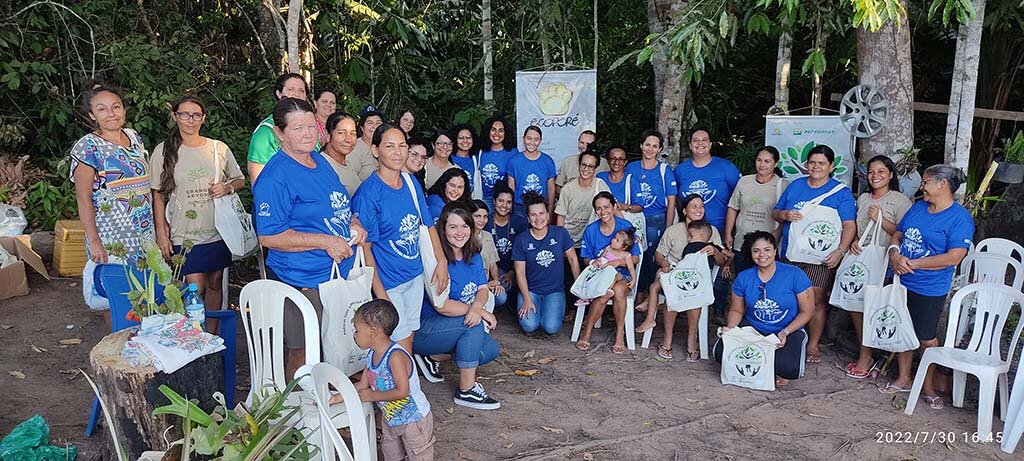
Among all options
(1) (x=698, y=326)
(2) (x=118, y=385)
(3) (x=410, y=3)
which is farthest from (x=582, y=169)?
(3) (x=410, y=3)

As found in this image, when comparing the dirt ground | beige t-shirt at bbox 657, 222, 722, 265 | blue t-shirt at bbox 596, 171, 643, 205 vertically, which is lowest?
the dirt ground

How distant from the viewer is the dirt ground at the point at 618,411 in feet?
11.4

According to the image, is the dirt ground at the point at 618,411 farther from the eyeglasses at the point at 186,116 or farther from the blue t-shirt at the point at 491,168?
the eyeglasses at the point at 186,116

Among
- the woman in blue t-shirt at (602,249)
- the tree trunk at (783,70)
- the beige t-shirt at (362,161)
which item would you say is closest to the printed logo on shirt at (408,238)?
the beige t-shirt at (362,161)

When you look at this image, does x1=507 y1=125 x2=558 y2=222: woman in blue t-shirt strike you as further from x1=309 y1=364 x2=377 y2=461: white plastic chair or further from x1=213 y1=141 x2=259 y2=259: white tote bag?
x1=309 y1=364 x2=377 y2=461: white plastic chair

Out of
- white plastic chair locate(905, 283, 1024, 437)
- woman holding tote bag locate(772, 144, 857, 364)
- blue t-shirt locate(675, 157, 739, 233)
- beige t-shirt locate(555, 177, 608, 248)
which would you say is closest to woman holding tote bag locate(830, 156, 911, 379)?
woman holding tote bag locate(772, 144, 857, 364)

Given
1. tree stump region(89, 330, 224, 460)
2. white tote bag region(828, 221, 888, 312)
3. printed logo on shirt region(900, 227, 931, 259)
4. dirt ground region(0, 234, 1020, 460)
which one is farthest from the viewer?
white tote bag region(828, 221, 888, 312)

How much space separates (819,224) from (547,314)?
1782mm

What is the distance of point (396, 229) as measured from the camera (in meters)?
3.47

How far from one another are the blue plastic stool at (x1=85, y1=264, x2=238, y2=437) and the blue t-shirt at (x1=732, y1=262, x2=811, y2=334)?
2766 millimetres

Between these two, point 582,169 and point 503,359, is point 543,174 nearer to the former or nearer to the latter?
point 582,169

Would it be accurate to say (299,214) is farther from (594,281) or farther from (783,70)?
(783,70)

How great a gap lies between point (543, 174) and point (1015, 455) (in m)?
3.25

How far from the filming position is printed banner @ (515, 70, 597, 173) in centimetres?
672
